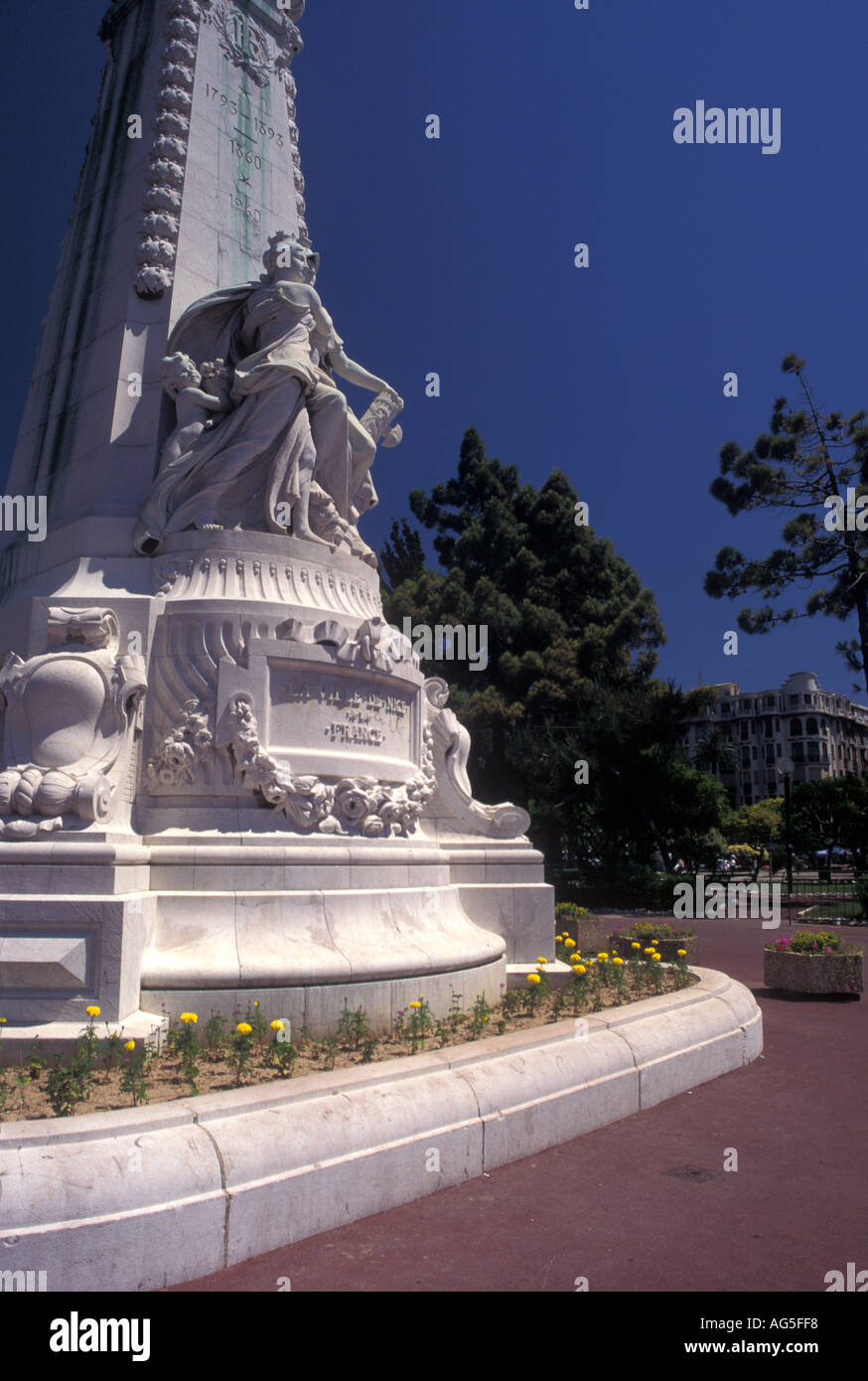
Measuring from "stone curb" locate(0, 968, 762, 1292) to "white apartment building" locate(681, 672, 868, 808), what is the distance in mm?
97133

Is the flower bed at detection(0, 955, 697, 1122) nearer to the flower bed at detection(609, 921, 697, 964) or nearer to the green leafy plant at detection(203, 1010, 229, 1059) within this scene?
the green leafy plant at detection(203, 1010, 229, 1059)

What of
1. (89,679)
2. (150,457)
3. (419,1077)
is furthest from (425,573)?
(419,1077)

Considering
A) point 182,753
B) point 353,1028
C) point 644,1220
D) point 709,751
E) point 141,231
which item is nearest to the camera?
point 644,1220

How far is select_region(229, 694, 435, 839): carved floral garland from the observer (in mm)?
7418

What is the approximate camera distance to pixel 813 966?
11133 mm

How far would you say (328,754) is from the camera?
25.9ft

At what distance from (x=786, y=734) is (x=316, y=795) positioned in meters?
100

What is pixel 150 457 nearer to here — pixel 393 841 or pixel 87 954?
pixel 393 841

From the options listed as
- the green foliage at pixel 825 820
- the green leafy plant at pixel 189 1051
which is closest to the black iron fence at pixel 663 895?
the green foliage at pixel 825 820

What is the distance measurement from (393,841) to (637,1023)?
2.38 meters

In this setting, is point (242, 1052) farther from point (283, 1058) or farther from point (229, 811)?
point (229, 811)

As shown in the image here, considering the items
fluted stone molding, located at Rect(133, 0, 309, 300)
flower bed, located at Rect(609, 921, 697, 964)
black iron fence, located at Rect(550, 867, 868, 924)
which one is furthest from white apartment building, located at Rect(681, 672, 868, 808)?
fluted stone molding, located at Rect(133, 0, 309, 300)

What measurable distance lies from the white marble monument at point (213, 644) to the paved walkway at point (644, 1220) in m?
2.07

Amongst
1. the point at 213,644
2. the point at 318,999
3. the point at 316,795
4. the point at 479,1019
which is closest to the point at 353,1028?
the point at 318,999
